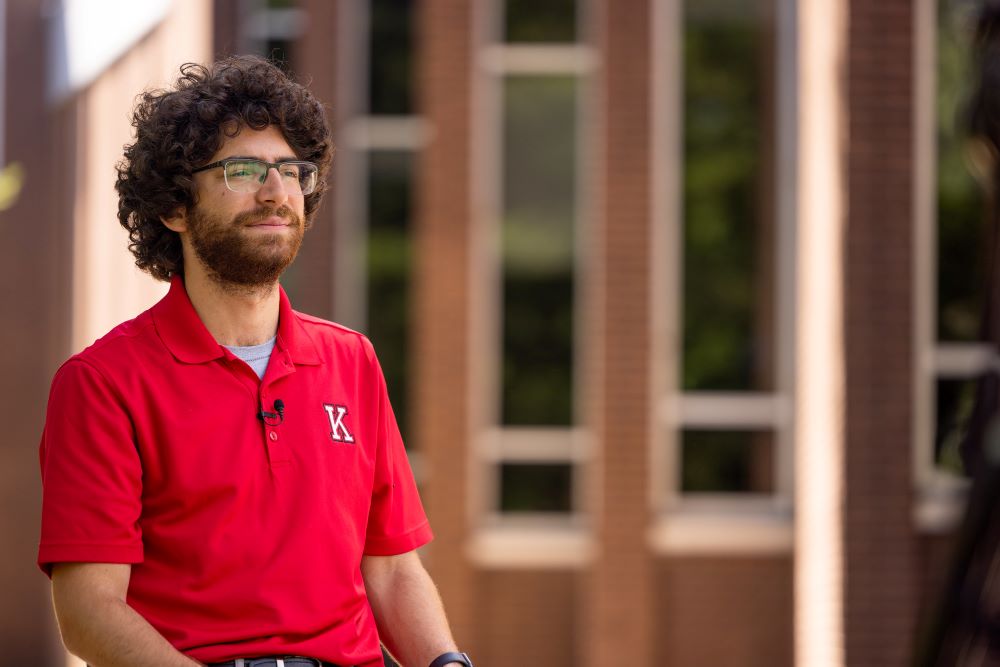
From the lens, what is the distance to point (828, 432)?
24.6ft

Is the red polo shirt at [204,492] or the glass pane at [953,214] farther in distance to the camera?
the glass pane at [953,214]

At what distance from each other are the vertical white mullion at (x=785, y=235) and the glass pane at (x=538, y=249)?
1.17 m

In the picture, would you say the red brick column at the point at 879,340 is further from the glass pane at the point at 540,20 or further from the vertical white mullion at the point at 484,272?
the vertical white mullion at the point at 484,272

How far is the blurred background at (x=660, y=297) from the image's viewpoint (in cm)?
747

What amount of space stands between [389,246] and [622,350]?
1.64 metres

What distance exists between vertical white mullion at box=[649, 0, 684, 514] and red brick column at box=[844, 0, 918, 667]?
1.35 m

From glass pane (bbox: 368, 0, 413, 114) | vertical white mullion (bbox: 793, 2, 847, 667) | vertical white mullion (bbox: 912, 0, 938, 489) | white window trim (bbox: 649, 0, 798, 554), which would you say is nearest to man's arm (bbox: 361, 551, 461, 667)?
vertical white mullion (bbox: 793, 2, 847, 667)

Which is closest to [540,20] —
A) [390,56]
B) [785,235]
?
[390,56]

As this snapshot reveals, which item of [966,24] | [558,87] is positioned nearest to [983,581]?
[966,24]

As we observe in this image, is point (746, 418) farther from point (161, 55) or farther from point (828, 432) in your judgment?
point (161, 55)

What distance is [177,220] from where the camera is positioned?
8.18 feet

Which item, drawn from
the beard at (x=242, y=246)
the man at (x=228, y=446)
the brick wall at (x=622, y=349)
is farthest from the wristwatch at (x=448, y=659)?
the brick wall at (x=622, y=349)

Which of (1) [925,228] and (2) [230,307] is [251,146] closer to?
(2) [230,307]

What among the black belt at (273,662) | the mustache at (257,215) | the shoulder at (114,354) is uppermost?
the mustache at (257,215)
